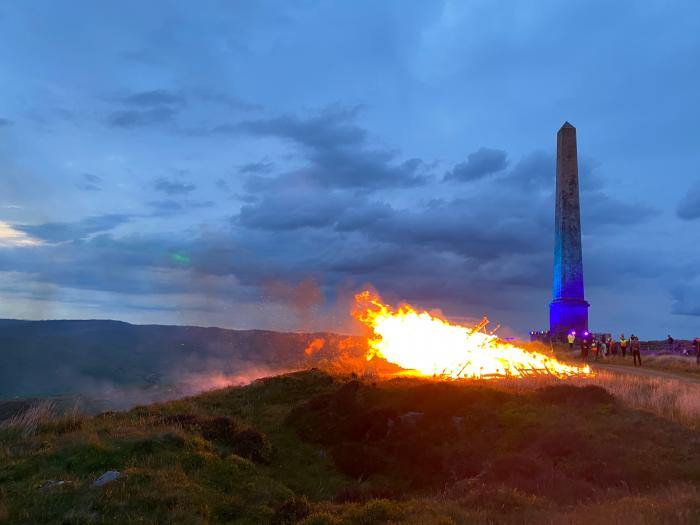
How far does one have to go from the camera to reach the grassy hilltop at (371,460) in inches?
469

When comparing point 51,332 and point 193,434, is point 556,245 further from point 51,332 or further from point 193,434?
point 51,332

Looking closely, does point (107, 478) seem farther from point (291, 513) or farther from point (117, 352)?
point (117, 352)

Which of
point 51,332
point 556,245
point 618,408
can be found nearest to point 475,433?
point 618,408

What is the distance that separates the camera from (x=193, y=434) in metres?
18.6

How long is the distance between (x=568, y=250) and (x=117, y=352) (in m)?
109

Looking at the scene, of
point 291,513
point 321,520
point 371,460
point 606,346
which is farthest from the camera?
point 606,346

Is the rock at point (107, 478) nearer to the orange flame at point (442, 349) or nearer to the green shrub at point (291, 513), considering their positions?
the green shrub at point (291, 513)

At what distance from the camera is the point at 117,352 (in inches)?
5084

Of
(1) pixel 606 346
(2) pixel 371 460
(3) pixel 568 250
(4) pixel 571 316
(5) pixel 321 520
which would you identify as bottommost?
(2) pixel 371 460

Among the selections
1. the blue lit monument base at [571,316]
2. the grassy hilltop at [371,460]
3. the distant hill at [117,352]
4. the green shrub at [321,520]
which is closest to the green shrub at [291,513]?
the grassy hilltop at [371,460]

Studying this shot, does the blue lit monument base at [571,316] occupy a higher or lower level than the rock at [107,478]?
higher

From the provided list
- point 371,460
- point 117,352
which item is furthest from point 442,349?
point 117,352

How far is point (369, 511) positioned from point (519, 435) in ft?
26.8

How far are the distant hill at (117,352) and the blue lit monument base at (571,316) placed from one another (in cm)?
2379
